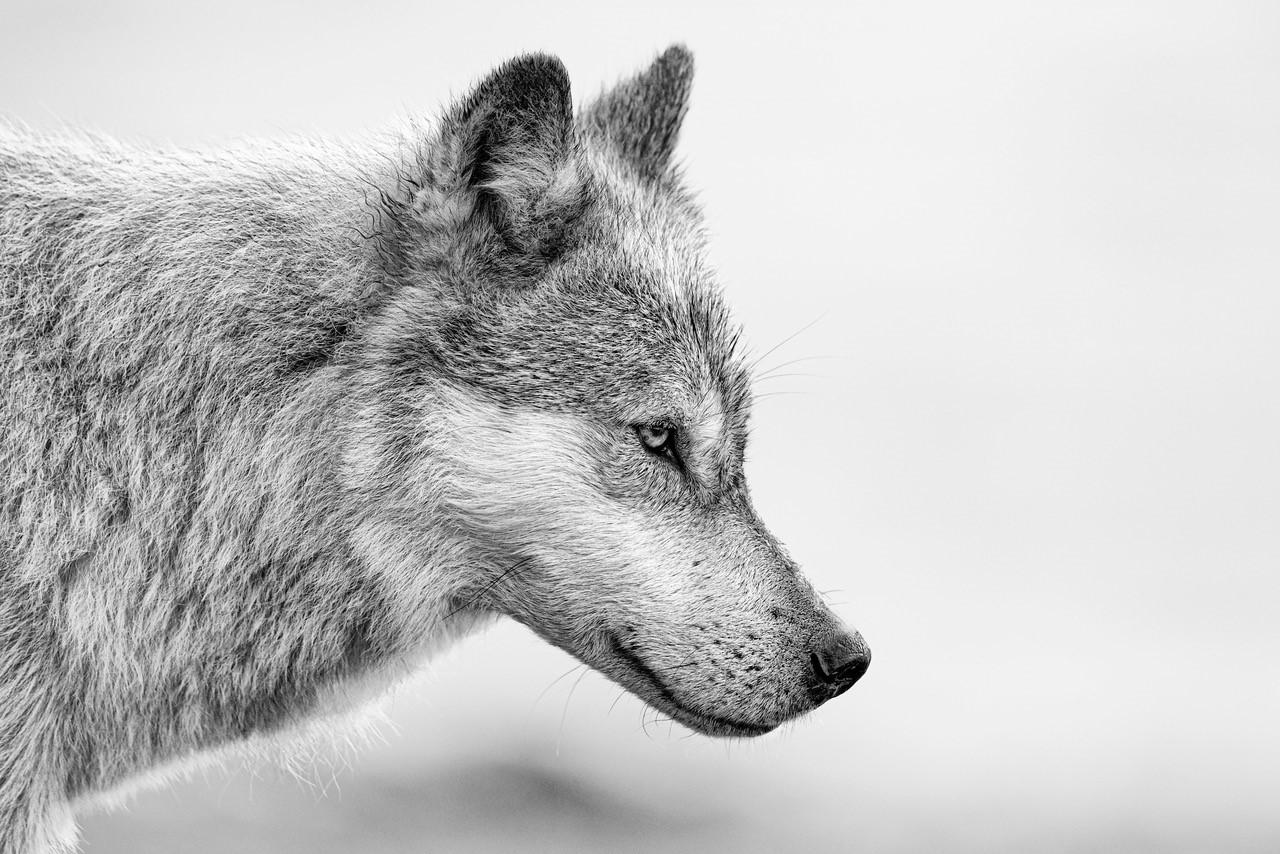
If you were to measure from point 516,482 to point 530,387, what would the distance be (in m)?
0.35

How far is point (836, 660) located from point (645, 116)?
249 cm

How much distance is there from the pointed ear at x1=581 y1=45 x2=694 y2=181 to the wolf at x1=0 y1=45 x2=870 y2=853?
819mm

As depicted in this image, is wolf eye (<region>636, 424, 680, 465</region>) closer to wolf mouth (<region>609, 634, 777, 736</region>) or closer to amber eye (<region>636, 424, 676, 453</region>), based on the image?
amber eye (<region>636, 424, 676, 453</region>)

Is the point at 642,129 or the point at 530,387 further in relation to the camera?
the point at 642,129

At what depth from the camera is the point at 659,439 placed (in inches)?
194

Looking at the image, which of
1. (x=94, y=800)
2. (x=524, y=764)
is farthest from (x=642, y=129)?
(x=524, y=764)

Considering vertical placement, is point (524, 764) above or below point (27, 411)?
below

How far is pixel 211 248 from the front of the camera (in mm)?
4883

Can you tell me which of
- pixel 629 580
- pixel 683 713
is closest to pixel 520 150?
pixel 629 580

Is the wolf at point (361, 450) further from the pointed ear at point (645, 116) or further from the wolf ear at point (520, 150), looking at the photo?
the pointed ear at point (645, 116)

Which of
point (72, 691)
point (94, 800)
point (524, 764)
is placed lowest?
point (524, 764)

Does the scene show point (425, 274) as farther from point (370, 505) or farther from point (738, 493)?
point (738, 493)

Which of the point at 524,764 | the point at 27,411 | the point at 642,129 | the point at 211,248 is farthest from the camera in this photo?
the point at 524,764

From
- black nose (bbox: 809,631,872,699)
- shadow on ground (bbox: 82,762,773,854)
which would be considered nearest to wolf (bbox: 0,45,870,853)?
black nose (bbox: 809,631,872,699)
